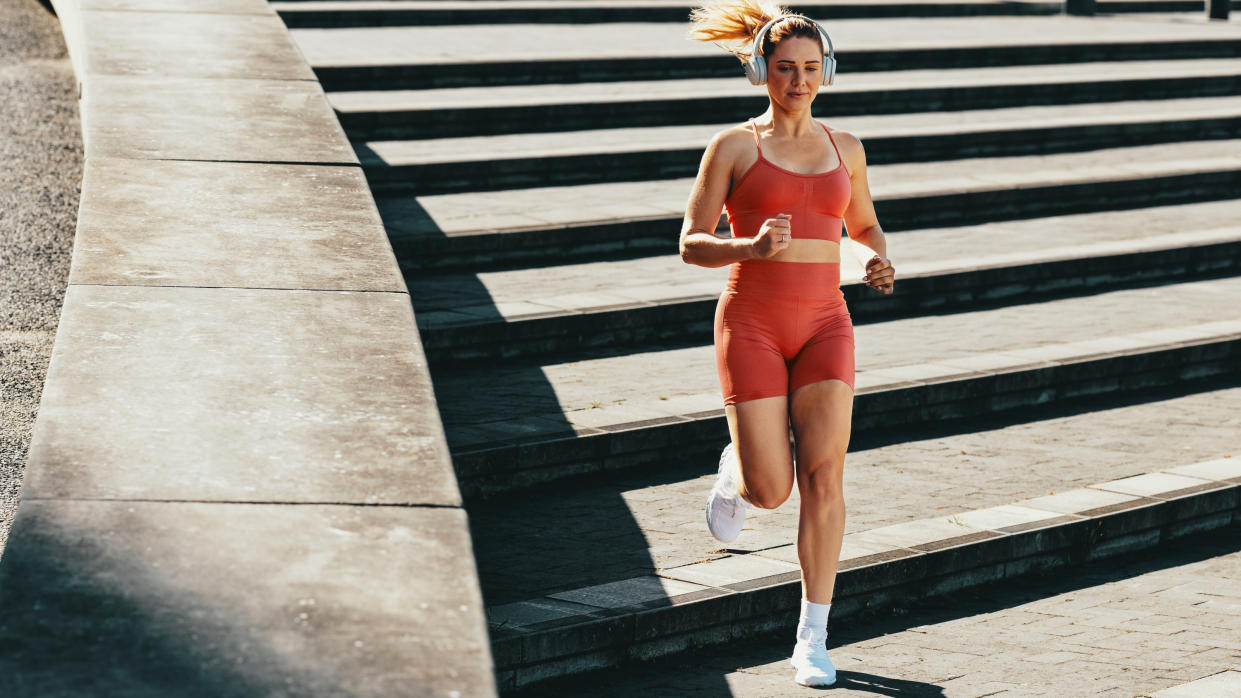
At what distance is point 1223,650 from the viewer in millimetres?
4738

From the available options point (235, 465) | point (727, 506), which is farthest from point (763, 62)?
point (235, 465)

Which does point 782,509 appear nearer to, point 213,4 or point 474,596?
point 474,596

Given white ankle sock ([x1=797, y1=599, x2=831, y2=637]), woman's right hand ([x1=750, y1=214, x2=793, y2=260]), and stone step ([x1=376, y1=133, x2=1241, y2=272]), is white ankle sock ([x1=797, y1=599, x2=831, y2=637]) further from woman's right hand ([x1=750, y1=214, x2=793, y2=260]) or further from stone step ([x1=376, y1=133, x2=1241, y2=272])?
stone step ([x1=376, y1=133, x2=1241, y2=272])

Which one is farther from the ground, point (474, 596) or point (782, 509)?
point (474, 596)

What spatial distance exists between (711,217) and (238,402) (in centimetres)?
150

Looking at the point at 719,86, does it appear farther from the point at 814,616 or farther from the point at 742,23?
the point at 814,616

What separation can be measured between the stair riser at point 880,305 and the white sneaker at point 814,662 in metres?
2.71

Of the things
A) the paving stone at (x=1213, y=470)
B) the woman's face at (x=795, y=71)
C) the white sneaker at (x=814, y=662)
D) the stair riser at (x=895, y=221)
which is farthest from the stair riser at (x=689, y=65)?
the white sneaker at (x=814, y=662)

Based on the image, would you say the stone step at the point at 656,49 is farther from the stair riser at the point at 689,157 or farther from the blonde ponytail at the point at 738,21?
the blonde ponytail at the point at 738,21

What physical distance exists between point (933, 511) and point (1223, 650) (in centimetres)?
119

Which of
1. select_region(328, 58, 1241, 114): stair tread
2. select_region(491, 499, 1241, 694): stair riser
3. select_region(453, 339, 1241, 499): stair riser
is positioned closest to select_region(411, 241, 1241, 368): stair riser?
select_region(453, 339, 1241, 499): stair riser

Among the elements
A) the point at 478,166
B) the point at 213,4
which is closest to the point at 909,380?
the point at 478,166

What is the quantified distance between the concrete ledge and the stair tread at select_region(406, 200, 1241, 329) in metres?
1.03

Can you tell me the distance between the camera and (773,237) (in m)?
4.15
